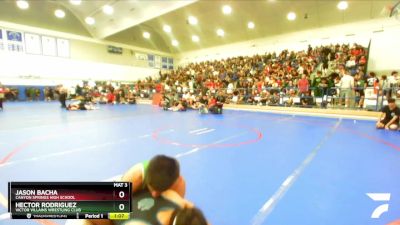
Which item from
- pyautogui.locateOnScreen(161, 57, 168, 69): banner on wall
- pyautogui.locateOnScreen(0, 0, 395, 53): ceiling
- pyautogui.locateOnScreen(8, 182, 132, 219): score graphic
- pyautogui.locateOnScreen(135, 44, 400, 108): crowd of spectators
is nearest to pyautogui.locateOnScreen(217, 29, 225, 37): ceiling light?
pyautogui.locateOnScreen(0, 0, 395, 53): ceiling

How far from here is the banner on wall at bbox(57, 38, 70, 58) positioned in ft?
65.4

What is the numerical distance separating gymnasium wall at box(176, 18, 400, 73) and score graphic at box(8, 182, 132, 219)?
60.0 feet

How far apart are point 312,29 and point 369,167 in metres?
16.9

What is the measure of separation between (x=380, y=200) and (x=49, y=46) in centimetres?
2299

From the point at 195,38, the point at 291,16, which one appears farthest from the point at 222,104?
the point at 195,38

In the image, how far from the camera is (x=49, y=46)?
19359 mm

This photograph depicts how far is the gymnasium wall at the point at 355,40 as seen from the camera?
1463cm

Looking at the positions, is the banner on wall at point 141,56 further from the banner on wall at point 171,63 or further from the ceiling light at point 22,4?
the ceiling light at point 22,4

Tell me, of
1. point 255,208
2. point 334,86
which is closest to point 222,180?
point 255,208

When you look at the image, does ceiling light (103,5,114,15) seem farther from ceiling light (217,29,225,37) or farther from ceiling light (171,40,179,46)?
ceiling light (171,40,179,46)

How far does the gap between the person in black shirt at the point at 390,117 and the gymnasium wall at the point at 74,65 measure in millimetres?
21938

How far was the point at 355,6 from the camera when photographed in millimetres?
14625

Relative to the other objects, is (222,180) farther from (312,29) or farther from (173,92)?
(312,29)

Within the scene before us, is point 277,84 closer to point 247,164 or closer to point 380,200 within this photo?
point 247,164
